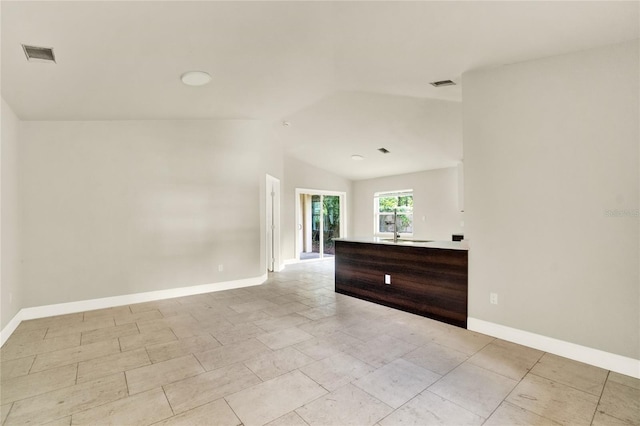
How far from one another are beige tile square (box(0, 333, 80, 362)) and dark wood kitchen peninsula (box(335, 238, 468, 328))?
3377 mm

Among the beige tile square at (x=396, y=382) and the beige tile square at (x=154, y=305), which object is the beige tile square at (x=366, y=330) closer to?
the beige tile square at (x=396, y=382)

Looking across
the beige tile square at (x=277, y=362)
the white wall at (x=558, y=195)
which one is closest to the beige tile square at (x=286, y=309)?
the beige tile square at (x=277, y=362)

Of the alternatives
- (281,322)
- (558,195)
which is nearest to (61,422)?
(281,322)

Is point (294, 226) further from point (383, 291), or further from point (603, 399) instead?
point (603, 399)

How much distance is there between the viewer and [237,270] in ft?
17.6

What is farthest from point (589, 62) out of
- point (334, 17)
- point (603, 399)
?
point (603, 399)

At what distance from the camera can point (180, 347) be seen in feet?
9.68

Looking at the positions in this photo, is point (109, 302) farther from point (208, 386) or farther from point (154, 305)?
point (208, 386)

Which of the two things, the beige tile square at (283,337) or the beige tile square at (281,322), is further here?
the beige tile square at (281,322)

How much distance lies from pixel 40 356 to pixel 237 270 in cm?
281

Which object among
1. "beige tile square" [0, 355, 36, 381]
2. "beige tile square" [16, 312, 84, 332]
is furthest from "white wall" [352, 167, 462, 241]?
"beige tile square" [0, 355, 36, 381]

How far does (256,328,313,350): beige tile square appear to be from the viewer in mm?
2990

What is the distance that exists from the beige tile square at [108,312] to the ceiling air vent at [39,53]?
2.91 m

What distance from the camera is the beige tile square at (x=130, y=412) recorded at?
6.14ft
